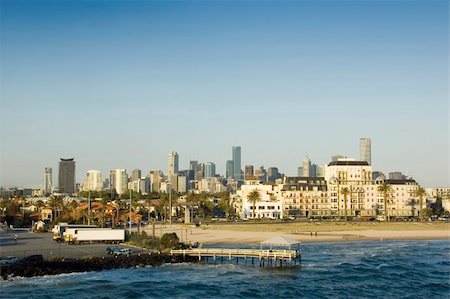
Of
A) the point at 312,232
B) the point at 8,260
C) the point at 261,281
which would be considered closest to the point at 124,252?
the point at 8,260

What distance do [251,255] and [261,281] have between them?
476 inches

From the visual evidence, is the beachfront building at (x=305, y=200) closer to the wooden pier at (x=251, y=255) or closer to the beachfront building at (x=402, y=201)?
Result: the beachfront building at (x=402, y=201)

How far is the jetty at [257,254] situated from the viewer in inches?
2906

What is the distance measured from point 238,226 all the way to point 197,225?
10954mm

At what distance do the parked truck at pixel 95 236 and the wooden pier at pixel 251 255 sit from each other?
18711 mm

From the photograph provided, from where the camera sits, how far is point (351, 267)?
73.9m

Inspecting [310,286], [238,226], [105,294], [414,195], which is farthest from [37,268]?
[414,195]

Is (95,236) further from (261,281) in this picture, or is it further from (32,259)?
(261,281)

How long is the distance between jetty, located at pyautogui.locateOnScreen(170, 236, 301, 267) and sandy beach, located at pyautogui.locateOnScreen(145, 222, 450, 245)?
20.9m

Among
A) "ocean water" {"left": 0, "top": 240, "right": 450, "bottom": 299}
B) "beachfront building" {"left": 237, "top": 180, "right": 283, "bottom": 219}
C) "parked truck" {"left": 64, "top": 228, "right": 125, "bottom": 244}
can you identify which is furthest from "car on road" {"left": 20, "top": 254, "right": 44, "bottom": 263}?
"beachfront building" {"left": 237, "top": 180, "right": 283, "bottom": 219}

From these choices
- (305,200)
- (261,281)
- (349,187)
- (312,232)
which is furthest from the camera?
(349,187)

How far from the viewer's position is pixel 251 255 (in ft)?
249

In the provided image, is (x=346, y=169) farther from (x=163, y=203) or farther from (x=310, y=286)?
(x=310, y=286)

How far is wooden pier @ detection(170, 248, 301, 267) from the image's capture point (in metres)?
74.4
